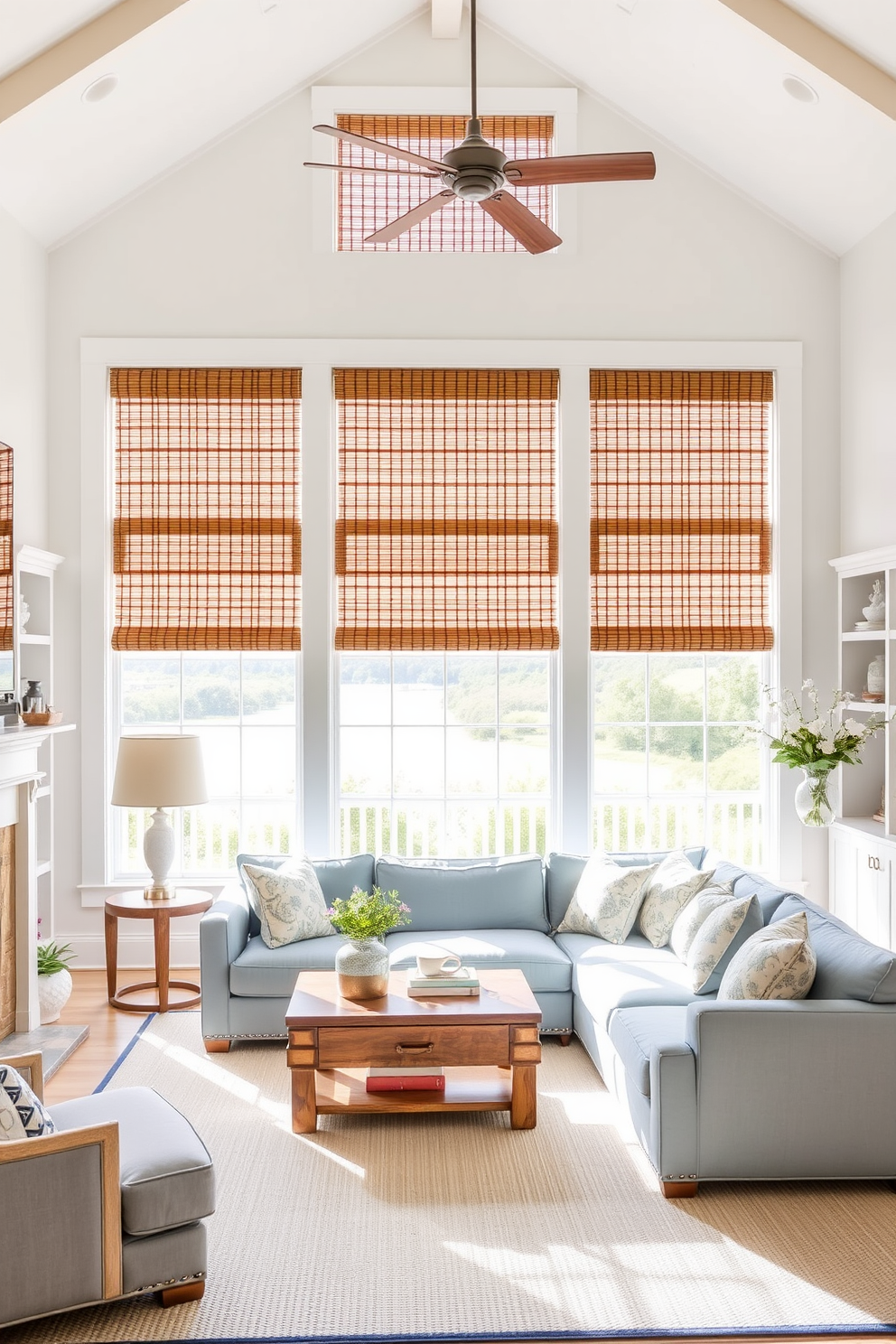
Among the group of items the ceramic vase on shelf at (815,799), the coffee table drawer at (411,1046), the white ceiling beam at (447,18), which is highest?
the white ceiling beam at (447,18)

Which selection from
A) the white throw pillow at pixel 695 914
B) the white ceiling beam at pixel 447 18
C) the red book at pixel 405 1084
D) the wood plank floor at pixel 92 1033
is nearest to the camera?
the red book at pixel 405 1084

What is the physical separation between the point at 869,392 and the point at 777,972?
350 cm

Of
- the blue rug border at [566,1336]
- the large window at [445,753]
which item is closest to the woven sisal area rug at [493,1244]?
the blue rug border at [566,1336]

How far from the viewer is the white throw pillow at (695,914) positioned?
4441 mm

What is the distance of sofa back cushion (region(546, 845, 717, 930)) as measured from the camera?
528 centimetres

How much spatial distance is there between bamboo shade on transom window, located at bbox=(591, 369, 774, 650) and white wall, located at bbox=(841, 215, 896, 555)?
0.48 m

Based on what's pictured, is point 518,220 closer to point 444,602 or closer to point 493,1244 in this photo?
point 444,602

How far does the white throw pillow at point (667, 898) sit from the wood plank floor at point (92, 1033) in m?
2.50

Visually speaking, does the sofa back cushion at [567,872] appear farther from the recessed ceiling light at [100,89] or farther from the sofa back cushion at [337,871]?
the recessed ceiling light at [100,89]

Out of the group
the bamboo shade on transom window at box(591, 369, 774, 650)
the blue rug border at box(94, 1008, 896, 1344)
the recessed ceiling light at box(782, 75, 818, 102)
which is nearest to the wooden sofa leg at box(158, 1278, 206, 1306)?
the blue rug border at box(94, 1008, 896, 1344)

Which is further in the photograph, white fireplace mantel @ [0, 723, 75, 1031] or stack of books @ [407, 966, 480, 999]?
white fireplace mantel @ [0, 723, 75, 1031]

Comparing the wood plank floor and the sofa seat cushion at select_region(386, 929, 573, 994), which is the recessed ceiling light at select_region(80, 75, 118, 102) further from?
the wood plank floor

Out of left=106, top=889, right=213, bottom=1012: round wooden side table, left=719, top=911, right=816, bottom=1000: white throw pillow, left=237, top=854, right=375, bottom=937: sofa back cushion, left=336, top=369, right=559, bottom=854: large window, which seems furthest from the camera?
left=336, top=369, right=559, bottom=854: large window

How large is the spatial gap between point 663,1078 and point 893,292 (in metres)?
4.18
